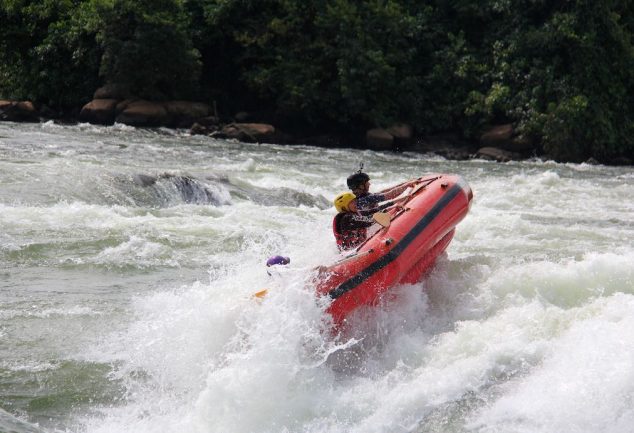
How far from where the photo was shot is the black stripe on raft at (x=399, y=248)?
5223 millimetres

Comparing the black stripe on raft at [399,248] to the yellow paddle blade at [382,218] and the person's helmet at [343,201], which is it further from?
the person's helmet at [343,201]

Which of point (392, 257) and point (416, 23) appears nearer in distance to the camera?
point (392, 257)

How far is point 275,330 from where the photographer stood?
4895 millimetres

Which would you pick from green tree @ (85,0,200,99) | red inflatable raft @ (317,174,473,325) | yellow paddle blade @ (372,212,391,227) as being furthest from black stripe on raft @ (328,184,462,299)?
green tree @ (85,0,200,99)

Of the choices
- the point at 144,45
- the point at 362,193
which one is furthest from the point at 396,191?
the point at 144,45

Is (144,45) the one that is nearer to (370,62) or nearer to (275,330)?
(370,62)

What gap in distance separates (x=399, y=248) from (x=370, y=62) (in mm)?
14913

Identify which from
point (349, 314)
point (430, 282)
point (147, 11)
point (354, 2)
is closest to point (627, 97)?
point (354, 2)

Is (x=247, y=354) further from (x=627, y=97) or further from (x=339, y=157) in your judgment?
(x=627, y=97)

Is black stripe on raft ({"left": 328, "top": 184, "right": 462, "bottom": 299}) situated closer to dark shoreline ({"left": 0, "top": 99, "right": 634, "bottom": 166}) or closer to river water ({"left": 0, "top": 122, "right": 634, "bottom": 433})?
river water ({"left": 0, "top": 122, "right": 634, "bottom": 433})

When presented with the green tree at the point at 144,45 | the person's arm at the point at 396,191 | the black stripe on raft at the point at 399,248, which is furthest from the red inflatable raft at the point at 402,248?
the green tree at the point at 144,45

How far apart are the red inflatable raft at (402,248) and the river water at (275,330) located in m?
0.13

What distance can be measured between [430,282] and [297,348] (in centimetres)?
188

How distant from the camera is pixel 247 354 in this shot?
4766 mm
